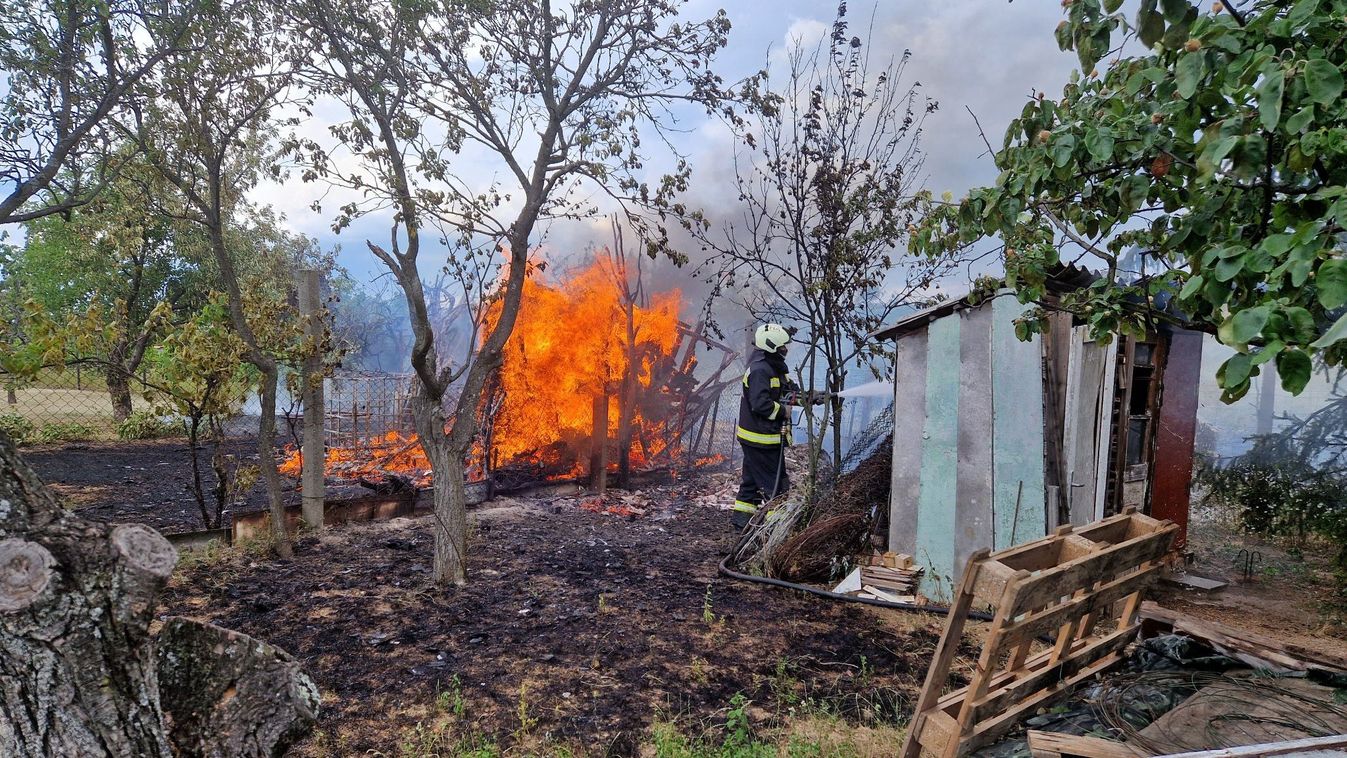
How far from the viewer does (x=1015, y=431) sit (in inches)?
229

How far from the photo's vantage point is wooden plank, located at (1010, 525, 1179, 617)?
276 cm

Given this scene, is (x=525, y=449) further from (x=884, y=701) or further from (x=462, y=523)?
(x=884, y=701)

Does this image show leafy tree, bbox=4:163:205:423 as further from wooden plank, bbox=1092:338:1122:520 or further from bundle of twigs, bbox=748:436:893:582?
wooden plank, bbox=1092:338:1122:520

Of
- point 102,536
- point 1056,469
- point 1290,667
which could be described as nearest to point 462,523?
point 102,536

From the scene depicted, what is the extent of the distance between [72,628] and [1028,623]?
11.5ft

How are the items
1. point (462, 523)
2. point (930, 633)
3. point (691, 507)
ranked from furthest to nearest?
point (691, 507) → point (462, 523) → point (930, 633)

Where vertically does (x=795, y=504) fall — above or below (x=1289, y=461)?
below

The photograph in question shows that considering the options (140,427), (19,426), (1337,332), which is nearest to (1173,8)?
(1337,332)

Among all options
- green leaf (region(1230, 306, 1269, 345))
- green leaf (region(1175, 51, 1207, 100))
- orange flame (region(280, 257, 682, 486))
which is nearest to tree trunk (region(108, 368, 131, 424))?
orange flame (region(280, 257, 682, 486))

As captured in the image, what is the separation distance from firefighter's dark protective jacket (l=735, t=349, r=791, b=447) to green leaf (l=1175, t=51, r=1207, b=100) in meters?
6.61

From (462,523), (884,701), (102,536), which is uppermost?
(102,536)

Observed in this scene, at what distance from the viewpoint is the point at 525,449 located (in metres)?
11.3

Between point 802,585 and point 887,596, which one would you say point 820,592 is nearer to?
point 802,585

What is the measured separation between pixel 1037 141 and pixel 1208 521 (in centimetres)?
1158
